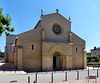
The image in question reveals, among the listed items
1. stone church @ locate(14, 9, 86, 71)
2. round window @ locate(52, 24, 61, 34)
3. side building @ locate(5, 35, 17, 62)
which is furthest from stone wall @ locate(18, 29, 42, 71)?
side building @ locate(5, 35, 17, 62)

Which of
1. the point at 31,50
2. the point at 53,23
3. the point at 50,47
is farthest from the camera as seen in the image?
the point at 53,23

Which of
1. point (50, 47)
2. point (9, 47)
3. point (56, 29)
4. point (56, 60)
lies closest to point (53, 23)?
point (56, 29)

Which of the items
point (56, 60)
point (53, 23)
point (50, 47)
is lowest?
point (56, 60)

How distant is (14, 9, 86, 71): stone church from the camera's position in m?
19.6

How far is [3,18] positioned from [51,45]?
1184 centimetres

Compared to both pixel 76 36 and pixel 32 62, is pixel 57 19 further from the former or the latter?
pixel 32 62

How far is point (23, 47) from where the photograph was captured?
Result: 766 inches

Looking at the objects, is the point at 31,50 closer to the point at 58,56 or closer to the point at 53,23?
the point at 58,56

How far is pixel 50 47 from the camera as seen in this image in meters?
21.6

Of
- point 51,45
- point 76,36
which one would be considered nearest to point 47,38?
point 51,45

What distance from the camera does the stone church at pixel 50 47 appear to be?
64.3 feet

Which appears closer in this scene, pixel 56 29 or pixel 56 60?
pixel 56 60

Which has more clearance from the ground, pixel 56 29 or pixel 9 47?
pixel 56 29

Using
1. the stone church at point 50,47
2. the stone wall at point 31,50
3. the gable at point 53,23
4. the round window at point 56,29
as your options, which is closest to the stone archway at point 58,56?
the stone church at point 50,47
